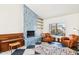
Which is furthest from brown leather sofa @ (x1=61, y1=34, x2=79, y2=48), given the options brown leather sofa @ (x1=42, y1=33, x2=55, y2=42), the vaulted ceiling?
the vaulted ceiling

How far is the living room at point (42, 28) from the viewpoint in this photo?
1.99 meters

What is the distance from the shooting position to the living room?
1.99 m

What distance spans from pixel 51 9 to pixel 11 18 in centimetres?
82

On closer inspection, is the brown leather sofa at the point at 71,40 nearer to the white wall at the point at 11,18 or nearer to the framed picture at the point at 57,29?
the framed picture at the point at 57,29

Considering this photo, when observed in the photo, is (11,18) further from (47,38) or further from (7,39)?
(47,38)

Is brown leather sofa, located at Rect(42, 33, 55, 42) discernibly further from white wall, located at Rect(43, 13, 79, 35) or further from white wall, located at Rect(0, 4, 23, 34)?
white wall, located at Rect(0, 4, 23, 34)

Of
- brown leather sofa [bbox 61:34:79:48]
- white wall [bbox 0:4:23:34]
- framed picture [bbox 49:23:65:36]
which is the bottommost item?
brown leather sofa [bbox 61:34:79:48]

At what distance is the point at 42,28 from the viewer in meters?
2.07

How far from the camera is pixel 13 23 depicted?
2.02 meters

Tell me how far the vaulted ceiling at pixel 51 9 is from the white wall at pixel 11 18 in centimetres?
27

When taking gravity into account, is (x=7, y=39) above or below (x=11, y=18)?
below

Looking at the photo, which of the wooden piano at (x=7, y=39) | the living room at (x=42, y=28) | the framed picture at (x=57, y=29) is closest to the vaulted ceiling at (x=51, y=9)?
the living room at (x=42, y=28)

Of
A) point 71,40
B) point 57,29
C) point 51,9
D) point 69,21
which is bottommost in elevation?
point 71,40

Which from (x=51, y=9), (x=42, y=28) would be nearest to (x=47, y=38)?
(x=42, y=28)
